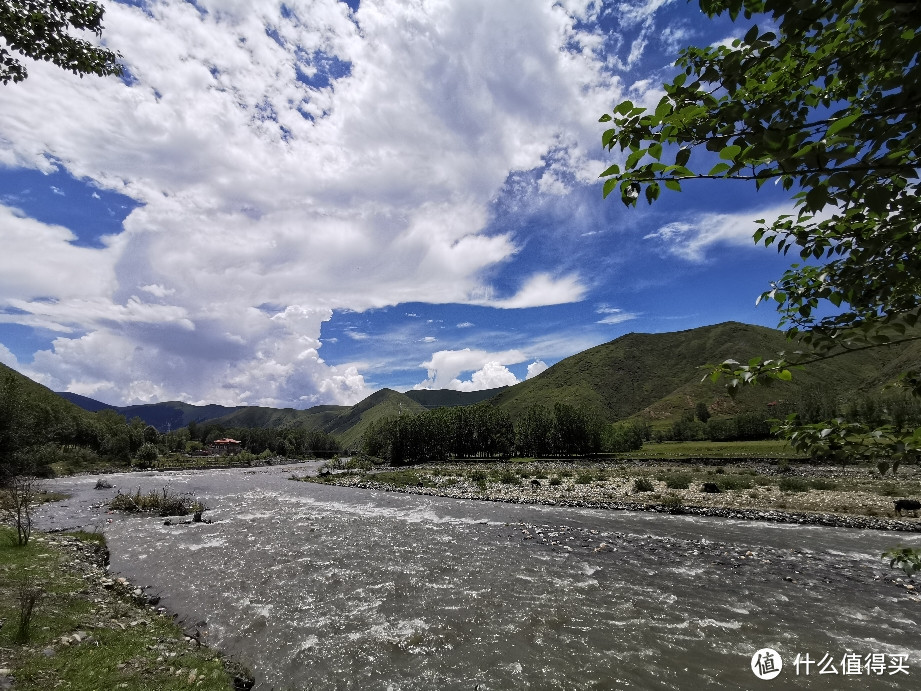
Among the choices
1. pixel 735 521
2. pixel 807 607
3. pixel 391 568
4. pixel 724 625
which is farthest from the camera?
pixel 735 521

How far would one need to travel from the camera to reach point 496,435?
14112cm

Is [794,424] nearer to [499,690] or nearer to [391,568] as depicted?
[499,690]

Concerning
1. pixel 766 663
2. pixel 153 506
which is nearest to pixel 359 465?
pixel 153 506

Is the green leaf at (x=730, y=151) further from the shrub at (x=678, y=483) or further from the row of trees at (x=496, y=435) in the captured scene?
the row of trees at (x=496, y=435)

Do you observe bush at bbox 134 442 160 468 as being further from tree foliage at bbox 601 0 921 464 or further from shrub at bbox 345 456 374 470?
tree foliage at bbox 601 0 921 464

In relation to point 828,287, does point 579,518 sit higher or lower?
lower

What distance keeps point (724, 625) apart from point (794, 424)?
13.7 metres

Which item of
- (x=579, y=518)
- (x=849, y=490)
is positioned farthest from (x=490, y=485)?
(x=849, y=490)

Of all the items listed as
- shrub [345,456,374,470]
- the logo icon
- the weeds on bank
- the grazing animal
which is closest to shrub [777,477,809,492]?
the grazing animal

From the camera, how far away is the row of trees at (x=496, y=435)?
5241 inches

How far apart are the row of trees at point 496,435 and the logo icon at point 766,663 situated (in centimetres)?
12359

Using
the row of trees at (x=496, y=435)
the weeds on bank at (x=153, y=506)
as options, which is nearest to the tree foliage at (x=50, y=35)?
the weeds on bank at (x=153, y=506)

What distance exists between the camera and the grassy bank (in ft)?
27.9

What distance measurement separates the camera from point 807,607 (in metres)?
15.1
